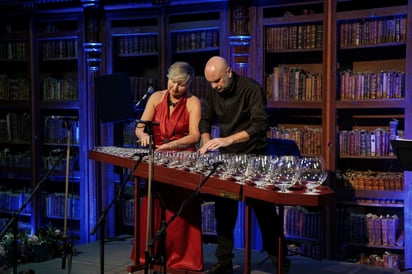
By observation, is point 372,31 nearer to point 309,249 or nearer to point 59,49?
point 309,249

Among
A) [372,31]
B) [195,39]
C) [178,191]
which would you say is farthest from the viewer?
[195,39]

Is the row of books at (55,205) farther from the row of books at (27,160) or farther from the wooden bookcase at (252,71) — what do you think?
the row of books at (27,160)

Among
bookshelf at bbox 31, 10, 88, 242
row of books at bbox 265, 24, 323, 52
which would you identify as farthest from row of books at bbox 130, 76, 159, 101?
row of books at bbox 265, 24, 323, 52

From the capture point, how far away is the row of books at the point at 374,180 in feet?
15.0

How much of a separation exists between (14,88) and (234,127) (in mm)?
3207

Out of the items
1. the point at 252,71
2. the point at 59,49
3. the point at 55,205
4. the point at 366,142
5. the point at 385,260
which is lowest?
the point at 385,260

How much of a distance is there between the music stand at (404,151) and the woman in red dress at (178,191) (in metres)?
1.26

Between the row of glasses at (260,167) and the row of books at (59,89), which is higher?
the row of books at (59,89)

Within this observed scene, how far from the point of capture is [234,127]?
12.2 ft

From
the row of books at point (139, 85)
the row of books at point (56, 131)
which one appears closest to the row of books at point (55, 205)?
the row of books at point (56, 131)

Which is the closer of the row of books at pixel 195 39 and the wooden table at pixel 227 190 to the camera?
the wooden table at pixel 227 190

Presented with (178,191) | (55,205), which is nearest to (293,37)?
(178,191)

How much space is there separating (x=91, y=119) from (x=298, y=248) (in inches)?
89.3

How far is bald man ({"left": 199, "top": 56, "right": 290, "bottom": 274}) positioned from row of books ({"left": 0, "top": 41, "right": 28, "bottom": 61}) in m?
2.95
